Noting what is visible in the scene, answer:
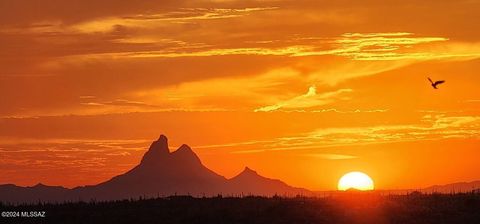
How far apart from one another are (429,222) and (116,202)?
21226 millimetres

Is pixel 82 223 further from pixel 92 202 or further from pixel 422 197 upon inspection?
pixel 422 197

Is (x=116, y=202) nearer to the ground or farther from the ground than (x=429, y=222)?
farther from the ground

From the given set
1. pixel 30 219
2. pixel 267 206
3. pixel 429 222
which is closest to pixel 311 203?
pixel 267 206

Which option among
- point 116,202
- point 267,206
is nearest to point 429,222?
point 267,206

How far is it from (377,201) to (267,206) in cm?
733

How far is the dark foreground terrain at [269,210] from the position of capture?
164 feet

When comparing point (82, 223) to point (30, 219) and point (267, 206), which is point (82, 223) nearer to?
point (30, 219)

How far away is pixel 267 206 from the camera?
52.2 meters

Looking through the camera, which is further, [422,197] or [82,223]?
[422,197]

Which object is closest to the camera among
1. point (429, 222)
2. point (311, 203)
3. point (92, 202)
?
point (429, 222)

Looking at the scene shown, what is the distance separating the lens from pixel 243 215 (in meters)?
50.7

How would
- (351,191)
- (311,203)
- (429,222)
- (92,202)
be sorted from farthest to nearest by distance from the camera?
1. (351,191)
2. (92,202)
3. (311,203)
4. (429,222)

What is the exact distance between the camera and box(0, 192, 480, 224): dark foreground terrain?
4984 centimetres

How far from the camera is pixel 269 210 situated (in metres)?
51.5
